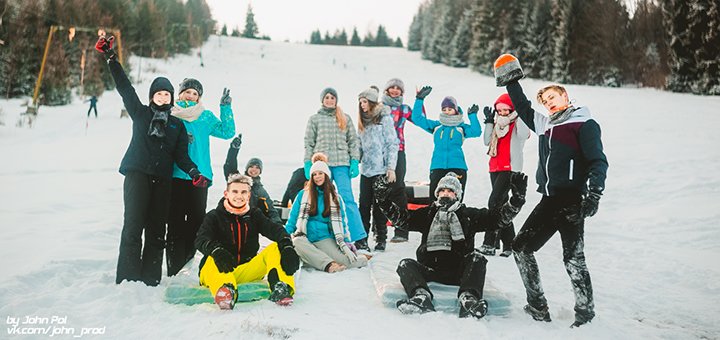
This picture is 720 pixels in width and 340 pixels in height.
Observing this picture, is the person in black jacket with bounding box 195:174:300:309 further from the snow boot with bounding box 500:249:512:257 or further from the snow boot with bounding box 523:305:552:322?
the snow boot with bounding box 500:249:512:257

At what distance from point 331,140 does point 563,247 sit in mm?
2706

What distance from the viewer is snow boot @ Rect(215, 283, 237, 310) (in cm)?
323

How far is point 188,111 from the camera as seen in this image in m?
4.20

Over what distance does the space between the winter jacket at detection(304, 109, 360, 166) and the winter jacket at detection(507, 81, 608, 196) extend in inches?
91.1

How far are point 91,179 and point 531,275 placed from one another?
8809 mm

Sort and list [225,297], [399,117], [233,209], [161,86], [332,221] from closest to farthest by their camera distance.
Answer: [225,297] → [233,209] → [161,86] → [332,221] → [399,117]

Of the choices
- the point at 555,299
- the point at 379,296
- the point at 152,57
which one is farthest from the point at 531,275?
the point at 152,57

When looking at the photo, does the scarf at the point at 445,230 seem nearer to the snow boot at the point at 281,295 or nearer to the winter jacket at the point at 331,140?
the snow boot at the point at 281,295

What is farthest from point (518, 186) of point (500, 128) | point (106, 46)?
point (106, 46)

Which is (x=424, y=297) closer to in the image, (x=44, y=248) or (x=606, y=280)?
(x=606, y=280)

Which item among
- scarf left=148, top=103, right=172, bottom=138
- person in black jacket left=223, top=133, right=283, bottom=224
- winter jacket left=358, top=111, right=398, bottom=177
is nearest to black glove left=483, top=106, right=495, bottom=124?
winter jacket left=358, top=111, right=398, bottom=177

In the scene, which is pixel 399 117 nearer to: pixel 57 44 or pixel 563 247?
pixel 563 247

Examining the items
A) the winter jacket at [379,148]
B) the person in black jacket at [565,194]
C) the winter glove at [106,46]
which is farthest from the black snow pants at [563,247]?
the winter glove at [106,46]

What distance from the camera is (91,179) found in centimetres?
930
